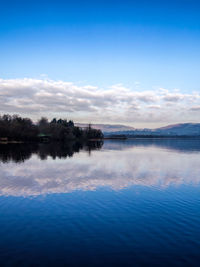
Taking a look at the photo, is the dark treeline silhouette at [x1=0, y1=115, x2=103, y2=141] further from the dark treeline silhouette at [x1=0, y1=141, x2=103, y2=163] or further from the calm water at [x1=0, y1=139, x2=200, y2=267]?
the calm water at [x1=0, y1=139, x2=200, y2=267]

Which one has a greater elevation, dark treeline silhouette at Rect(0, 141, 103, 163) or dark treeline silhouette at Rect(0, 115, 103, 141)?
dark treeline silhouette at Rect(0, 115, 103, 141)

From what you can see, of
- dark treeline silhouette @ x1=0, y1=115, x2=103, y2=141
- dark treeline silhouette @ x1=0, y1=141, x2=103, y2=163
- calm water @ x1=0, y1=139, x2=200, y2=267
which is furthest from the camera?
dark treeline silhouette @ x1=0, y1=115, x2=103, y2=141

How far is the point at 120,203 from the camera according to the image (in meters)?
20.5

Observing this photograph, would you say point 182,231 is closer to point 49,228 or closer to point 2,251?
point 49,228

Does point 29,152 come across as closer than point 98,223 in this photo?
No

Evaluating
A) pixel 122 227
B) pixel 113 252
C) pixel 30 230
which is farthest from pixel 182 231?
pixel 30 230

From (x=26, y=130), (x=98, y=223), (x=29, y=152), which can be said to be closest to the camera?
(x=98, y=223)

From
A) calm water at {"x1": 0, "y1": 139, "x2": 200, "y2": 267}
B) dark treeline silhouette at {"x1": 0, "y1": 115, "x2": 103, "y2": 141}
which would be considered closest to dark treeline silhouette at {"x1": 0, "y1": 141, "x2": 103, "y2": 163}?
calm water at {"x1": 0, "y1": 139, "x2": 200, "y2": 267}

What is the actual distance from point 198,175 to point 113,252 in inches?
1095

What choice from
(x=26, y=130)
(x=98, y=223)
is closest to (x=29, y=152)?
(x=98, y=223)

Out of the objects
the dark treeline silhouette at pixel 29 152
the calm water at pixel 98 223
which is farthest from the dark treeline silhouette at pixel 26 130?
the calm water at pixel 98 223

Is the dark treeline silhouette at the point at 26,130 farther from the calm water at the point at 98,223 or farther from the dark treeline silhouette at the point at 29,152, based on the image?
the calm water at the point at 98,223

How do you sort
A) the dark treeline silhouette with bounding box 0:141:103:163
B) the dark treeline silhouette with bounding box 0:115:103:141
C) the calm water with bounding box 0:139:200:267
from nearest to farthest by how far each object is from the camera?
the calm water with bounding box 0:139:200:267, the dark treeline silhouette with bounding box 0:141:103:163, the dark treeline silhouette with bounding box 0:115:103:141

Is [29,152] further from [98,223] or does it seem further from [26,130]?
[26,130]
